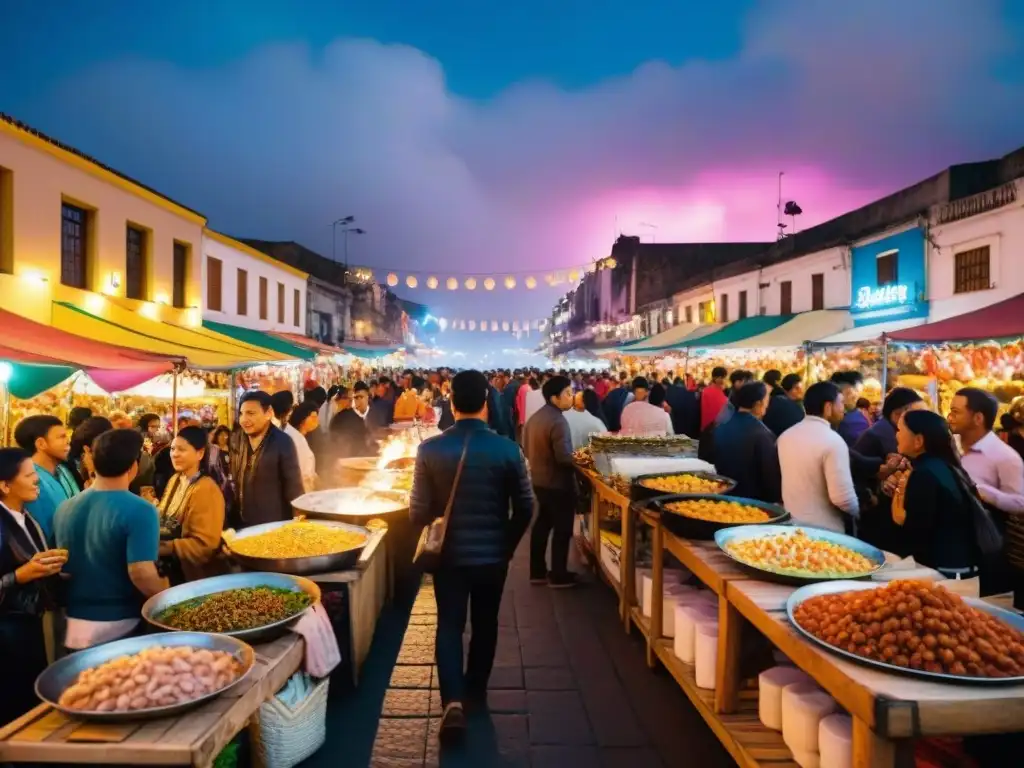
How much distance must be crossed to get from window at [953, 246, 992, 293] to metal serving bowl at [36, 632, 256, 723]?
584 inches

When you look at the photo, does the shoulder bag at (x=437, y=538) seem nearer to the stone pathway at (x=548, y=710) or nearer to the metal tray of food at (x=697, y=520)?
the stone pathway at (x=548, y=710)

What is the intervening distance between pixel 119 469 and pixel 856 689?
340 centimetres

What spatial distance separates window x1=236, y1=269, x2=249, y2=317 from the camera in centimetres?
2244

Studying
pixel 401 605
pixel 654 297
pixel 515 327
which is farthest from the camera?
pixel 515 327

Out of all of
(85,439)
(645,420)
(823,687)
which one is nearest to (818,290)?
(645,420)

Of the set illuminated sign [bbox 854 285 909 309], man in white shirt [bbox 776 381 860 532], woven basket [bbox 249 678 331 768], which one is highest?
illuminated sign [bbox 854 285 909 309]

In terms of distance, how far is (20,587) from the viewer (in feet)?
10.8

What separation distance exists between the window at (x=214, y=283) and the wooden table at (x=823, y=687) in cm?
1883

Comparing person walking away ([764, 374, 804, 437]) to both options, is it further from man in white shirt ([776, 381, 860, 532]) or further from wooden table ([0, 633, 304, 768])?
wooden table ([0, 633, 304, 768])

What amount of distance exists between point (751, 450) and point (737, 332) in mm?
13173

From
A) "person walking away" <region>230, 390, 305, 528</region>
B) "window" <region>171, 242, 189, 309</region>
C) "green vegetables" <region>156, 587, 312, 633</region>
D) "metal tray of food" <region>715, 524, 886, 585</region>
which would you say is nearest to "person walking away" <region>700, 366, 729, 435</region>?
"metal tray of food" <region>715, 524, 886, 585</region>

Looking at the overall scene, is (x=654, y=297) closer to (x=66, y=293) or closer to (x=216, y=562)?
(x=66, y=293)

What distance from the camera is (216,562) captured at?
14.4ft

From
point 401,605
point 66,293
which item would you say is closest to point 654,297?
point 66,293
